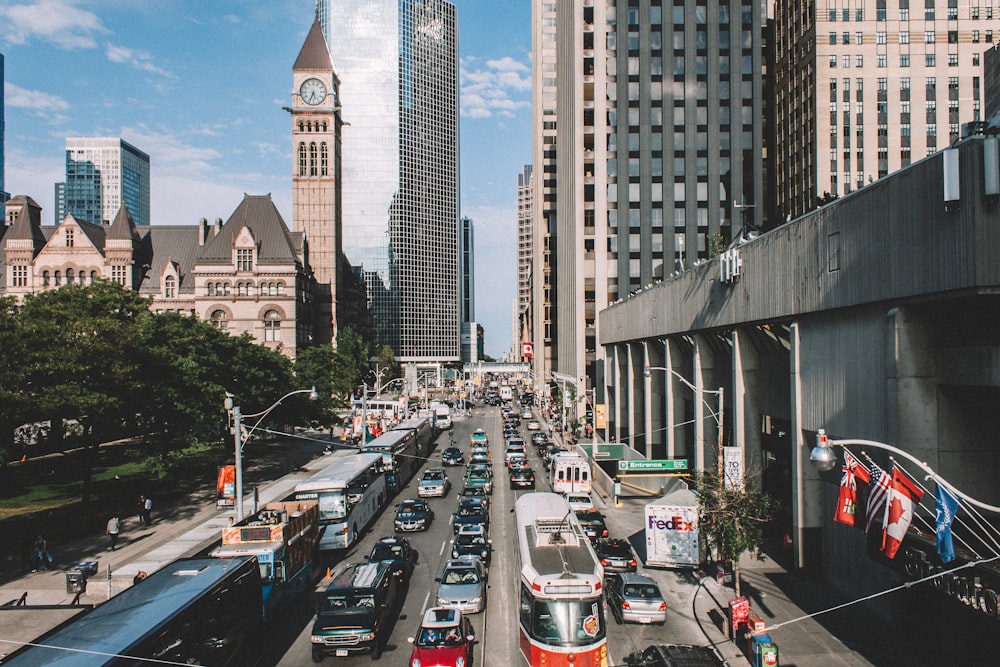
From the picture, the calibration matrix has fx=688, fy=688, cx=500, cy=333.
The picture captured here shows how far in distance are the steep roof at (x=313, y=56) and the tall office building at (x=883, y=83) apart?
85989 millimetres

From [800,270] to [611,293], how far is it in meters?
59.3

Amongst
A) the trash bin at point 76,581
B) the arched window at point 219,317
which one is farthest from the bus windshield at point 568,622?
the arched window at point 219,317

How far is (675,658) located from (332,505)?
57.8 ft

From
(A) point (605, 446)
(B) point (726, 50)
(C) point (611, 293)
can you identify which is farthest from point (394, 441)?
(B) point (726, 50)

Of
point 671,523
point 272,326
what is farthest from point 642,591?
point 272,326

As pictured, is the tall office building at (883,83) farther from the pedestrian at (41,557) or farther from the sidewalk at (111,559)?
the pedestrian at (41,557)

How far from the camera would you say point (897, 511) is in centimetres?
1434

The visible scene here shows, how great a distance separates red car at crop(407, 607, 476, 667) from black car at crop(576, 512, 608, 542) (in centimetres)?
1216

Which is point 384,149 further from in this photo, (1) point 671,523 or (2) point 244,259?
(1) point 671,523

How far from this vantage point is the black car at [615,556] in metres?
24.5

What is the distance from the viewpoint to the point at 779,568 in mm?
26578

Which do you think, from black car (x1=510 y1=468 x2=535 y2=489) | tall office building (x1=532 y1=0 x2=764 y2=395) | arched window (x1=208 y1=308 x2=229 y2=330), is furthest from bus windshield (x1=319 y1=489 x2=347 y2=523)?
arched window (x1=208 y1=308 x2=229 y2=330)

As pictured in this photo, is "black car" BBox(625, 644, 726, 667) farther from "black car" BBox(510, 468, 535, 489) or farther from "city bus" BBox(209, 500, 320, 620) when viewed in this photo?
"black car" BBox(510, 468, 535, 489)

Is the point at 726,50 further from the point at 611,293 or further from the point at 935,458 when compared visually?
the point at 935,458
